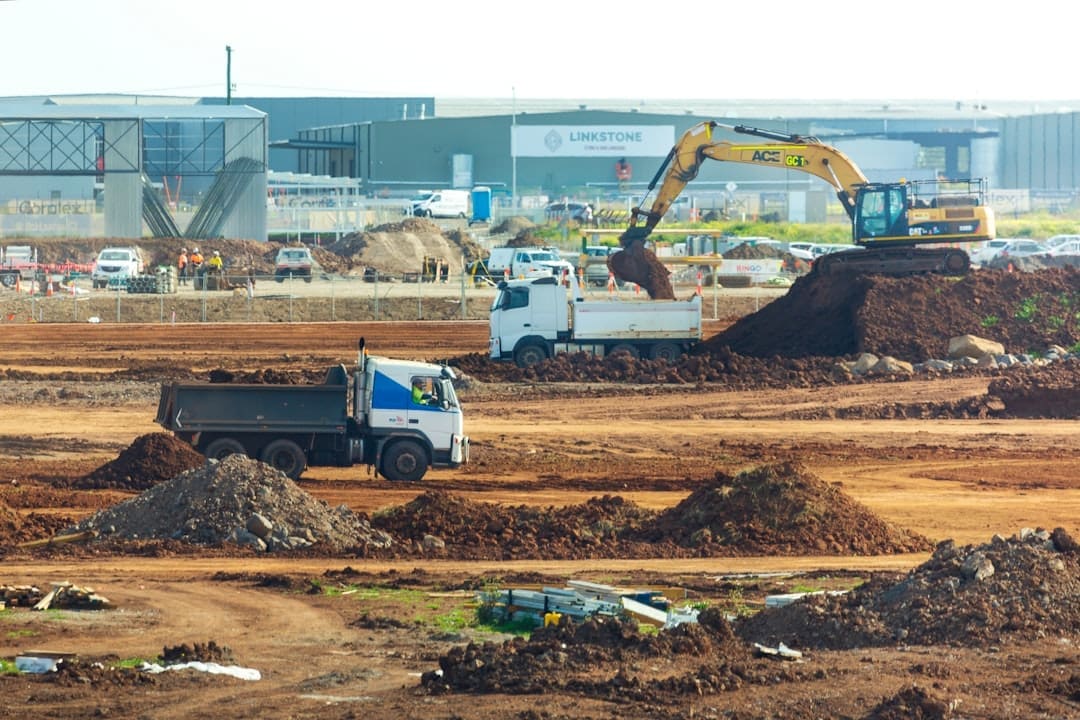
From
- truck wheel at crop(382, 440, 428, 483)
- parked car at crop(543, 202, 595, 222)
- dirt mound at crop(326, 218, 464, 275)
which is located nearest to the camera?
truck wheel at crop(382, 440, 428, 483)

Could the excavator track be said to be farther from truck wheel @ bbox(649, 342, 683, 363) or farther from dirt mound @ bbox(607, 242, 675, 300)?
truck wheel @ bbox(649, 342, 683, 363)

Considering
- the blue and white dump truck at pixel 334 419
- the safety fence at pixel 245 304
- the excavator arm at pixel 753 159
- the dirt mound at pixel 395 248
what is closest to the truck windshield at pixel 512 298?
the excavator arm at pixel 753 159

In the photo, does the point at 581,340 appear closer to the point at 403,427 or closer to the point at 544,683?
the point at 403,427

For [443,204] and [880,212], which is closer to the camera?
[880,212]

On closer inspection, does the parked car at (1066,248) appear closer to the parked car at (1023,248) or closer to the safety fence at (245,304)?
the parked car at (1023,248)

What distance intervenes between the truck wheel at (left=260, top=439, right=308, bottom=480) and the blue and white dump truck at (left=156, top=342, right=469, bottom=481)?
0.05ft

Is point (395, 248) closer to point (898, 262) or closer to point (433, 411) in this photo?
point (898, 262)

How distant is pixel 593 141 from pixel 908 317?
6931cm

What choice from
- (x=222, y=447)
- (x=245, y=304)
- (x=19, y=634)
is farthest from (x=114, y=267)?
(x=19, y=634)

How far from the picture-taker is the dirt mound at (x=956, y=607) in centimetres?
1252

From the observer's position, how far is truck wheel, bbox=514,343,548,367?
35406mm

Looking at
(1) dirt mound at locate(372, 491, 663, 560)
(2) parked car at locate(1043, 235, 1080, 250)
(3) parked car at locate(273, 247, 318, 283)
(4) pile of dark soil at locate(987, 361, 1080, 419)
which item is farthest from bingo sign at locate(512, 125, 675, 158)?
(1) dirt mound at locate(372, 491, 663, 560)

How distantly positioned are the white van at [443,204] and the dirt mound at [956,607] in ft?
247

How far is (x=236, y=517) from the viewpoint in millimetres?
18172
